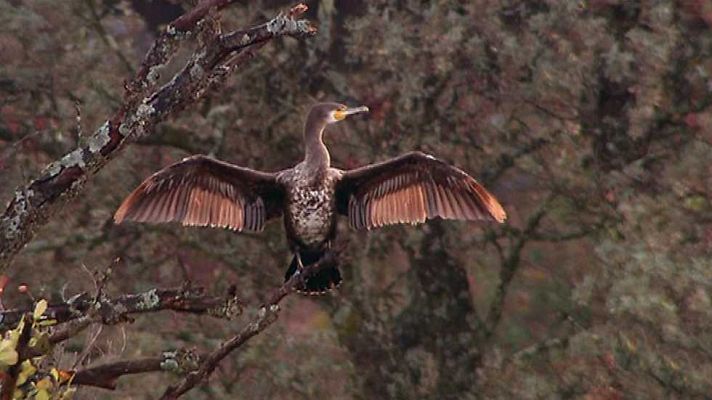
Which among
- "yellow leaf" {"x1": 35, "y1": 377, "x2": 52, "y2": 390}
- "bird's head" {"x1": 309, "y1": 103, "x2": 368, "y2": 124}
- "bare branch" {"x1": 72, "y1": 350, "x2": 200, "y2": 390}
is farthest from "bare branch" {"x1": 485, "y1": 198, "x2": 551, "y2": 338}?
"yellow leaf" {"x1": 35, "y1": 377, "x2": 52, "y2": 390}

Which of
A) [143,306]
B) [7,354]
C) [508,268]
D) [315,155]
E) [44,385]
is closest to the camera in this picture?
[7,354]

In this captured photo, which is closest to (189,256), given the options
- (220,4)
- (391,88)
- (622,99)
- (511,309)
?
(391,88)

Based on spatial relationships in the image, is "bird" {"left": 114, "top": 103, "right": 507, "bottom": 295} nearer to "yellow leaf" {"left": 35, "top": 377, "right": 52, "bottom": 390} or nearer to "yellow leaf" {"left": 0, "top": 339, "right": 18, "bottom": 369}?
"yellow leaf" {"left": 35, "top": 377, "right": 52, "bottom": 390}

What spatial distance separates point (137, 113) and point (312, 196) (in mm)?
2231

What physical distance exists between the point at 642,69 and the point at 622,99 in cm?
45

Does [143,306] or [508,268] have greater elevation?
[143,306]

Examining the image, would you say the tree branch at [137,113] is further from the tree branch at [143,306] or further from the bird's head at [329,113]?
the bird's head at [329,113]

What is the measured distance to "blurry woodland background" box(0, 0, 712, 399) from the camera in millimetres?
8680

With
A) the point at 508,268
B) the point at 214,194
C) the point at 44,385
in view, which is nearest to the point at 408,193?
the point at 214,194

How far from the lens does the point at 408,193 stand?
266 inches

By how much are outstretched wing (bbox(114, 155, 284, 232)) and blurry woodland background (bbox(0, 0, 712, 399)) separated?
92.7 inches

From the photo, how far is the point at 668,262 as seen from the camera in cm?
775

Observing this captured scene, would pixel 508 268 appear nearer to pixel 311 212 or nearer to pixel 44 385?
pixel 311 212

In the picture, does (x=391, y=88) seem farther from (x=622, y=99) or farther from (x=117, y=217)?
(x=117, y=217)
